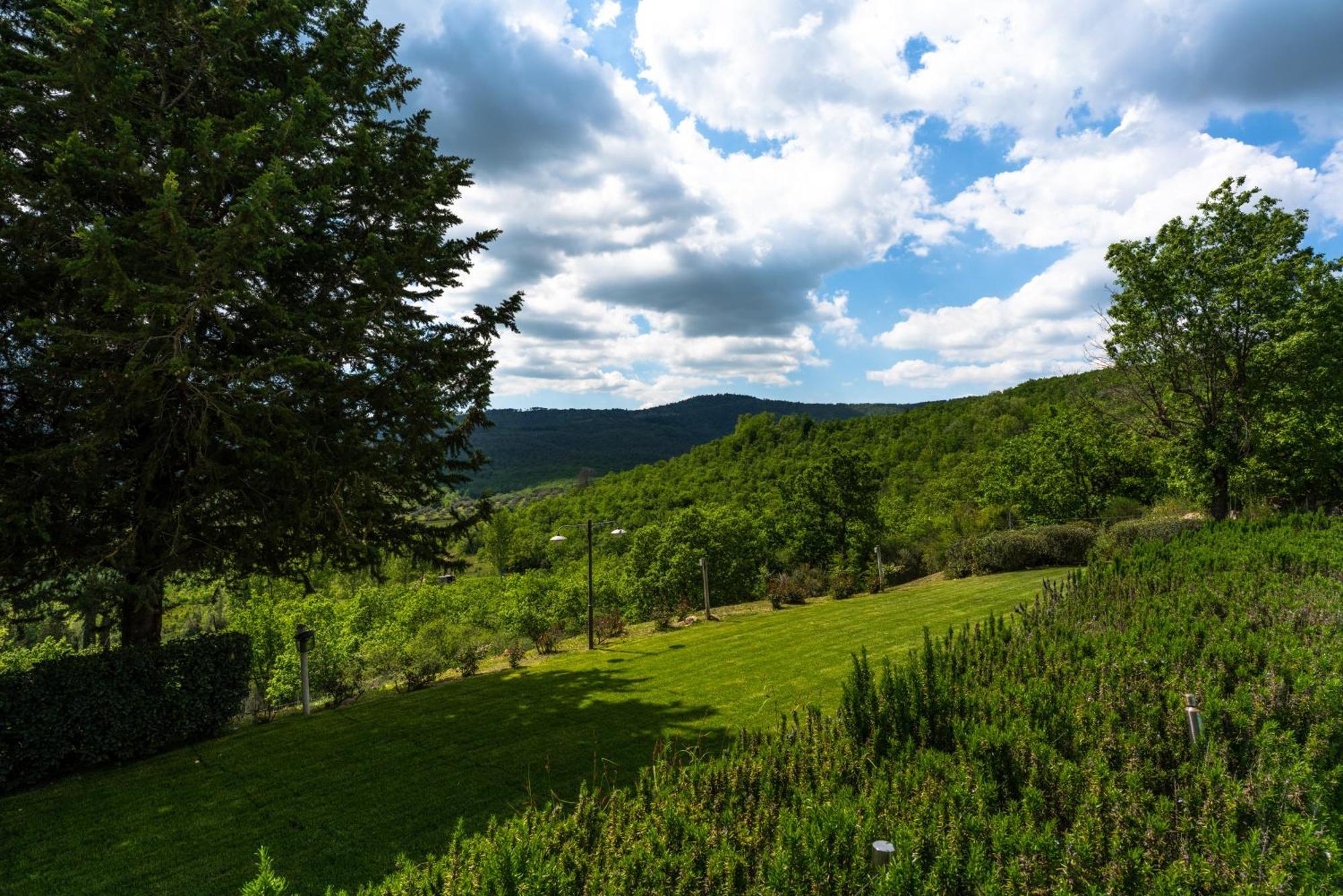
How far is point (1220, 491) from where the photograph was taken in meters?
19.5

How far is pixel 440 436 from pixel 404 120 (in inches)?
275

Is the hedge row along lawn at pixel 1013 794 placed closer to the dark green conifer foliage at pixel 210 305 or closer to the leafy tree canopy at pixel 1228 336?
the dark green conifer foliage at pixel 210 305

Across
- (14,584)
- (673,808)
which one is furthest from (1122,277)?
(14,584)

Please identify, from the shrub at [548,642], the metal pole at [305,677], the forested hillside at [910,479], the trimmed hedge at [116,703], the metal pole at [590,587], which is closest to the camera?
the trimmed hedge at [116,703]

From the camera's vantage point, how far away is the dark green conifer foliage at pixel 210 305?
7.41 meters

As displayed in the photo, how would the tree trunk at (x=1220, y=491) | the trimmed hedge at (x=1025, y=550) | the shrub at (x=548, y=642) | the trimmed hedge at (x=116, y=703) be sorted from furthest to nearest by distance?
1. the trimmed hedge at (x=1025, y=550)
2. the tree trunk at (x=1220, y=491)
3. the shrub at (x=548, y=642)
4. the trimmed hedge at (x=116, y=703)

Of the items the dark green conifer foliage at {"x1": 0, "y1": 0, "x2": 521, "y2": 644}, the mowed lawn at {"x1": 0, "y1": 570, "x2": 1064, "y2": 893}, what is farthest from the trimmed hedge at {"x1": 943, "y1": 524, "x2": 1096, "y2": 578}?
the dark green conifer foliage at {"x1": 0, "y1": 0, "x2": 521, "y2": 644}

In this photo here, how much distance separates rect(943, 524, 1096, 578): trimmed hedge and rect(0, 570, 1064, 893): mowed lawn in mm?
12423

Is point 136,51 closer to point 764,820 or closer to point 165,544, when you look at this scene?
point 165,544

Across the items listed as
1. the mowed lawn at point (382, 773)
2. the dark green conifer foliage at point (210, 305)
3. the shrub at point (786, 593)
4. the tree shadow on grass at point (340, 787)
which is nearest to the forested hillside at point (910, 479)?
the shrub at point (786, 593)

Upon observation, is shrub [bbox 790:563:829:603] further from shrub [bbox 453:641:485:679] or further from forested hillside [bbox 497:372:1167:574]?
shrub [bbox 453:641:485:679]

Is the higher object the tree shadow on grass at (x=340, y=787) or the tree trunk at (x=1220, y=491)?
the tree trunk at (x=1220, y=491)

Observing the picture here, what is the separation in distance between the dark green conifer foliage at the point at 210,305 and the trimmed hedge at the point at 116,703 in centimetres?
99

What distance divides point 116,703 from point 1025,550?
27940 mm
